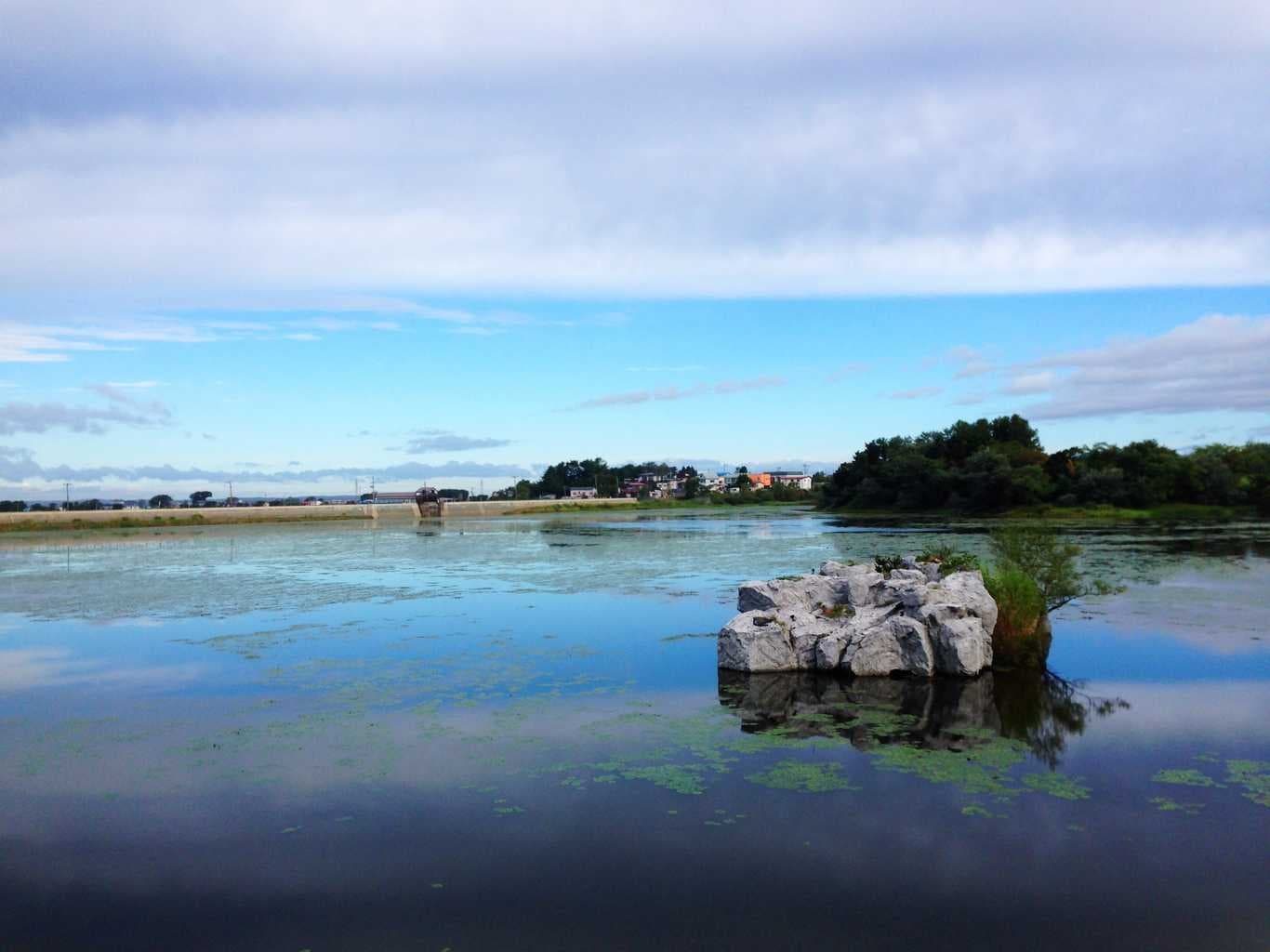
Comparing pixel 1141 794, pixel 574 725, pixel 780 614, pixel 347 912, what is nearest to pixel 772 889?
pixel 347 912

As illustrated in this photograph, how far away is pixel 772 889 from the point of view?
24.7 feet

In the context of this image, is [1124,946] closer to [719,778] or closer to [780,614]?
[719,778]

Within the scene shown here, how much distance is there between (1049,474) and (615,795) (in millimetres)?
83369

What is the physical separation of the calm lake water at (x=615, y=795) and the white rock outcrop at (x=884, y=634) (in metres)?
0.51

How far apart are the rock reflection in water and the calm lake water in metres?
0.07

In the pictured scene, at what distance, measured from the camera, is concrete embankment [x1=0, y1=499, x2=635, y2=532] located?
91.8 meters

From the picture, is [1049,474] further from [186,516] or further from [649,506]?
[186,516]

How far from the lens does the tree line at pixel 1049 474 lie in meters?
76.2

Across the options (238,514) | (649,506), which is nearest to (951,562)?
(238,514)

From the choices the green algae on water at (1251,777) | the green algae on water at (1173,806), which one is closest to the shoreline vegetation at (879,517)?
the green algae on water at (1251,777)

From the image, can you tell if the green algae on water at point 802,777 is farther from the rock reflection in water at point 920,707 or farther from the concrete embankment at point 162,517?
the concrete embankment at point 162,517

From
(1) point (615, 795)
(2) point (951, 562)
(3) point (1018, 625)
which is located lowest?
(1) point (615, 795)

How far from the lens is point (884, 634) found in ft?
50.9

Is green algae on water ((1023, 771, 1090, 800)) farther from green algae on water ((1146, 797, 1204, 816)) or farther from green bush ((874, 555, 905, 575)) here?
green bush ((874, 555, 905, 575))
